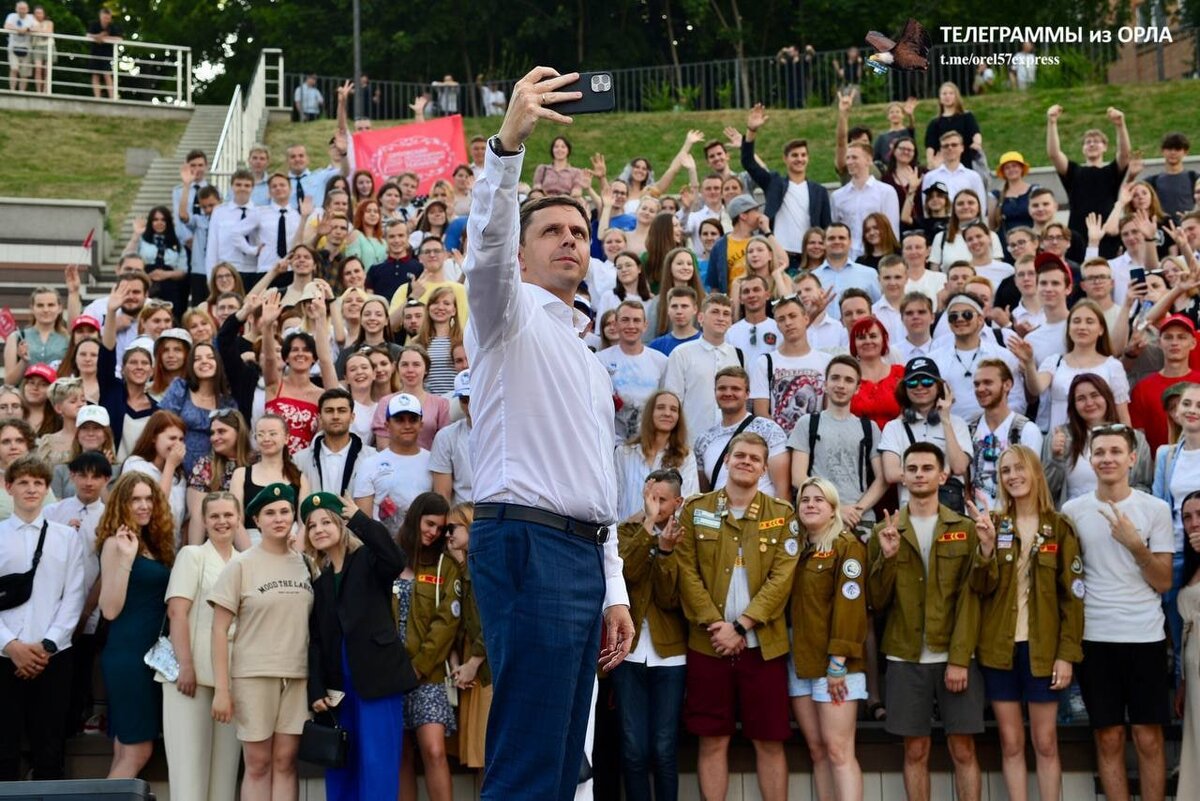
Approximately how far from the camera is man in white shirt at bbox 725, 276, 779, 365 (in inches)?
443

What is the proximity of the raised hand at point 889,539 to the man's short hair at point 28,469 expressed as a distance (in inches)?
189

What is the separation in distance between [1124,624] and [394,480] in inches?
169

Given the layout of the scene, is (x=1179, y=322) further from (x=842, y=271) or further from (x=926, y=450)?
(x=842, y=271)

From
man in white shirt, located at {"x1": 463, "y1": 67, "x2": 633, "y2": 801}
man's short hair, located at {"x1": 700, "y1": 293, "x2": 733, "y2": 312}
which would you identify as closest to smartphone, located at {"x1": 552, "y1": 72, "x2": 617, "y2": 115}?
man in white shirt, located at {"x1": 463, "y1": 67, "x2": 633, "y2": 801}

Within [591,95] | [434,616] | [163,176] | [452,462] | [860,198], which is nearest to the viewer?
[591,95]

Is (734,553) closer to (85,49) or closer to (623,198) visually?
(623,198)

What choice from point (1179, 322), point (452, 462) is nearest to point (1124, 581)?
point (1179, 322)

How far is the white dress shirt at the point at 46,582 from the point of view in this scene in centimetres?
943

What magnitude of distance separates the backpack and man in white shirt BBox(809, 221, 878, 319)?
2.64 metres

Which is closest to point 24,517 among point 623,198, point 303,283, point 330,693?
point 330,693

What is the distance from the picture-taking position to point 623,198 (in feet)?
50.3

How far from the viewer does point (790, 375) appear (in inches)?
421

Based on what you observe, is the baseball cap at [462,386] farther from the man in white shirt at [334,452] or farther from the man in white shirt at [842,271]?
the man in white shirt at [842,271]

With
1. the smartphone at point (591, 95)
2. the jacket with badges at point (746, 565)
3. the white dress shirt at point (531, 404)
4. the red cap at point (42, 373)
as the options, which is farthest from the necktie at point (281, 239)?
the smartphone at point (591, 95)
